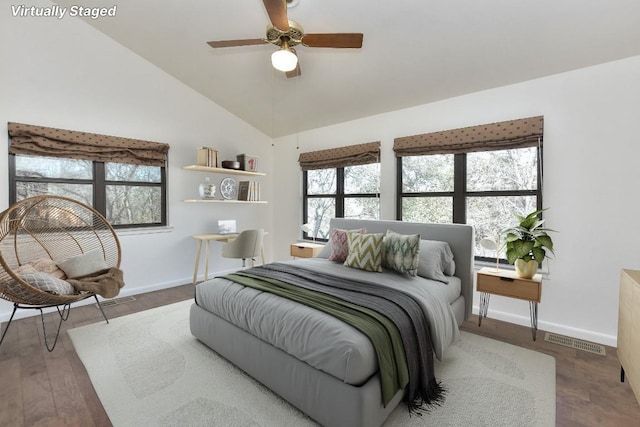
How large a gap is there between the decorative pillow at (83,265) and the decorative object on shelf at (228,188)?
2015mm

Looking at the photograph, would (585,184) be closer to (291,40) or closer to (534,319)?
(534,319)

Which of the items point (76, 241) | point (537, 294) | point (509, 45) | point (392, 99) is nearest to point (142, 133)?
point (76, 241)

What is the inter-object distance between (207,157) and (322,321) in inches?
130

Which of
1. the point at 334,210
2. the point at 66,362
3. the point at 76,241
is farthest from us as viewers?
the point at 334,210

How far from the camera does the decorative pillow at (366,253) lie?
274cm

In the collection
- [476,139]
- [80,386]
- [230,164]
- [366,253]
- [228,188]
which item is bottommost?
[80,386]

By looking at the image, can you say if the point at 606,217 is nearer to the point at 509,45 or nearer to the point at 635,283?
the point at 635,283

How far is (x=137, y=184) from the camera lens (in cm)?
397

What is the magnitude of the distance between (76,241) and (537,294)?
4438mm

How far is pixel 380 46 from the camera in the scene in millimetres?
2873

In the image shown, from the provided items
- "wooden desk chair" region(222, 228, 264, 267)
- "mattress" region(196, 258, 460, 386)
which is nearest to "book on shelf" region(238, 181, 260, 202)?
"wooden desk chair" region(222, 228, 264, 267)

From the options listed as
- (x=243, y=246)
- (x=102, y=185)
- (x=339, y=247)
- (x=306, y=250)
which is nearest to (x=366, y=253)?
(x=339, y=247)

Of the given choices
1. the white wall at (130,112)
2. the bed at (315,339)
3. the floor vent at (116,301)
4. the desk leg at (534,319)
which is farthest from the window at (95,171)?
the desk leg at (534,319)

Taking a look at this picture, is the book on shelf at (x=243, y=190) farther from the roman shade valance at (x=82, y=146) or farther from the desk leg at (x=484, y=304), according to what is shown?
the desk leg at (x=484, y=304)
